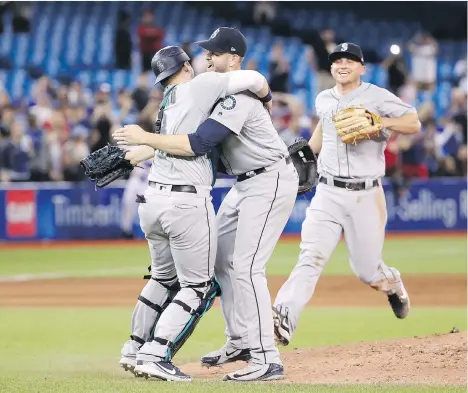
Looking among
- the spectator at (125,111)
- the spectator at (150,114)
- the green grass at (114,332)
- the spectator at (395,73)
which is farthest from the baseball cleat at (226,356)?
the spectator at (395,73)

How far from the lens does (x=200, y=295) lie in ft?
20.6

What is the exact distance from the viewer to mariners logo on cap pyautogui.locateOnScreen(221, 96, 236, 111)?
6.11 m

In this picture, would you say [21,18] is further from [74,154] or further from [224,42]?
[224,42]

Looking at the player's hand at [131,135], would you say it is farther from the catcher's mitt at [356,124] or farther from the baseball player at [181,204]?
the catcher's mitt at [356,124]

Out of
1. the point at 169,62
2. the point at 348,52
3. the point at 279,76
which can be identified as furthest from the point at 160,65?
the point at 279,76

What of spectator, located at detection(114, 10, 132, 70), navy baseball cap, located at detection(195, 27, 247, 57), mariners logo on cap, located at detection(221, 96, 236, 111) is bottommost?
mariners logo on cap, located at detection(221, 96, 236, 111)

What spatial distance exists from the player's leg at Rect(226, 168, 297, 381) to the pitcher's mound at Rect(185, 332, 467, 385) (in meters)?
0.23

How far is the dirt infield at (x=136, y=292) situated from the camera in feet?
36.2

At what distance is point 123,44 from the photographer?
21.7 m

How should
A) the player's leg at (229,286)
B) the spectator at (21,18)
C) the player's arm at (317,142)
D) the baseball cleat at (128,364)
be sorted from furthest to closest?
the spectator at (21,18), the player's arm at (317,142), the player's leg at (229,286), the baseball cleat at (128,364)

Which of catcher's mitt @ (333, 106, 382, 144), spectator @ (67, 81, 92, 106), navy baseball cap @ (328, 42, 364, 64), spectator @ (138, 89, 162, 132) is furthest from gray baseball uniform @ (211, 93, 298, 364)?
spectator @ (67, 81, 92, 106)

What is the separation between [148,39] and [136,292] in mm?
10293

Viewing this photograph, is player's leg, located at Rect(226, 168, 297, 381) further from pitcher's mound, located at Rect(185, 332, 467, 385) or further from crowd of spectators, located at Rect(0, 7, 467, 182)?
crowd of spectators, located at Rect(0, 7, 467, 182)

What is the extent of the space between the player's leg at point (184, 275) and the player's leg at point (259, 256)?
0.70ft
